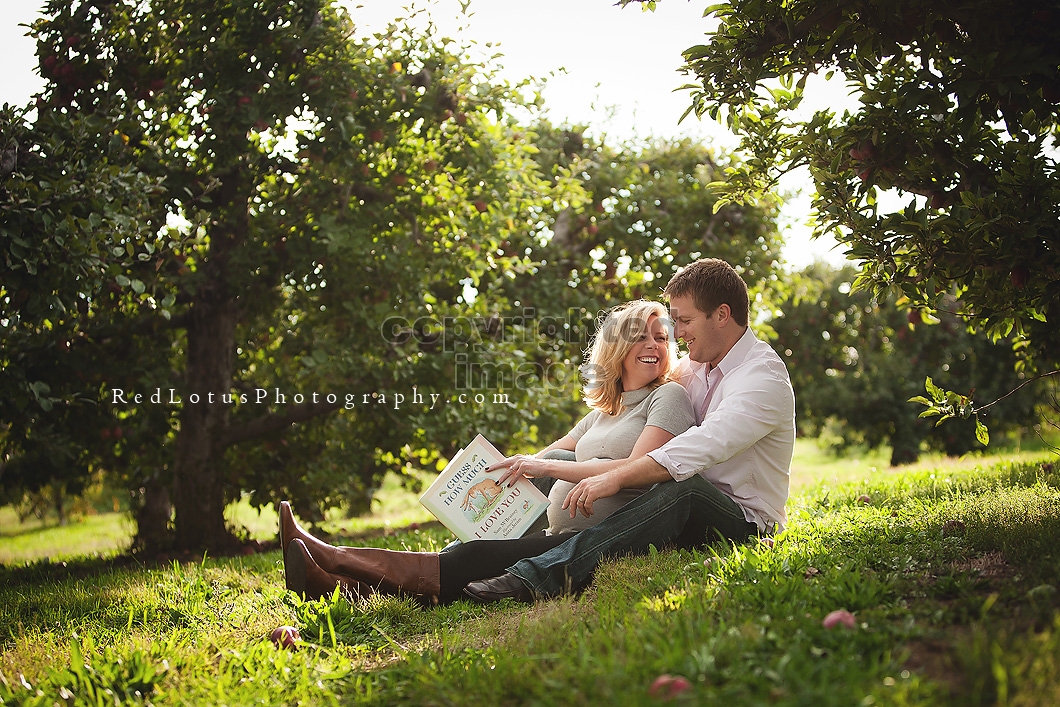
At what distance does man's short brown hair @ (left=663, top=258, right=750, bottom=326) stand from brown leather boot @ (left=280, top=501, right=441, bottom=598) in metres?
1.80

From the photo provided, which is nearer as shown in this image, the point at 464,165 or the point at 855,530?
the point at 855,530

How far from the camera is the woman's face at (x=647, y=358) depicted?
402 centimetres

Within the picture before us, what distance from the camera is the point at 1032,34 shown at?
3.17 metres

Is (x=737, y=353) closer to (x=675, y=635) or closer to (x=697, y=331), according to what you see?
(x=697, y=331)

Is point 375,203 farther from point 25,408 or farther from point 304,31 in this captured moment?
point 25,408

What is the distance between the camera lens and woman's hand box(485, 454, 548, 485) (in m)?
3.87

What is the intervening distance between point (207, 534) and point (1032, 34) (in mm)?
7221

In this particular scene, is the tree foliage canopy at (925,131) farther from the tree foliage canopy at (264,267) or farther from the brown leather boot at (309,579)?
the tree foliage canopy at (264,267)

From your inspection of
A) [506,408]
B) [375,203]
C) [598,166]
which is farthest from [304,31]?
[598,166]

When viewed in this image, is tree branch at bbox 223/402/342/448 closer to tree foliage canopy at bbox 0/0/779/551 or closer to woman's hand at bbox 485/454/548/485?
tree foliage canopy at bbox 0/0/779/551

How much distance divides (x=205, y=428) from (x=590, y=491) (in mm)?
5210

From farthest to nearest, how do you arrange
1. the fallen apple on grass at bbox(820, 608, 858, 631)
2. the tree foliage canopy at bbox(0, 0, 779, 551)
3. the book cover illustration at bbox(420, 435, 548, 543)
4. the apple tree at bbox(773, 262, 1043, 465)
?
1. the apple tree at bbox(773, 262, 1043, 465)
2. the tree foliage canopy at bbox(0, 0, 779, 551)
3. the book cover illustration at bbox(420, 435, 548, 543)
4. the fallen apple on grass at bbox(820, 608, 858, 631)

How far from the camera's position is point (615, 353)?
13.3 feet

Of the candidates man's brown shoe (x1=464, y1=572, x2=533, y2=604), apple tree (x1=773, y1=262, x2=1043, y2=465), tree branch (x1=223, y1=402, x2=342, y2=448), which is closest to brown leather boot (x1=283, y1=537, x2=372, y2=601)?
man's brown shoe (x1=464, y1=572, x2=533, y2=604)
